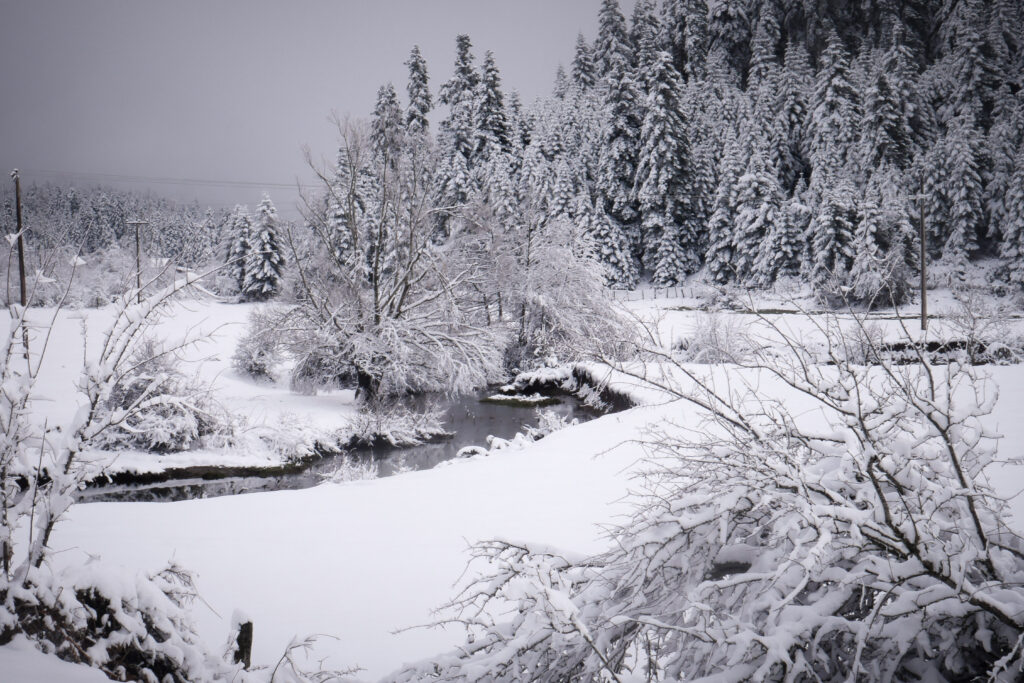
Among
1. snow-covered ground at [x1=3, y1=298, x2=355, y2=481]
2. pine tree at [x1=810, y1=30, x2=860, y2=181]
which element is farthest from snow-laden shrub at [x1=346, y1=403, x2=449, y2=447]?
pine tree at [x1=810, y1=30, x2=860, y2=181]

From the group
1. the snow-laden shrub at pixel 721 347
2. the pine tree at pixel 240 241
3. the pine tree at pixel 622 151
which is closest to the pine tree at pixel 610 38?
the pine tree at pixel 622 151

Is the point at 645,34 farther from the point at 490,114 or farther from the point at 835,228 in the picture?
the point at 835,228

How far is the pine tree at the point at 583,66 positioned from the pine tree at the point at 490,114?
13363mm

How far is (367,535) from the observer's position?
6.25m

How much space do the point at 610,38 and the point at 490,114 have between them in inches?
690

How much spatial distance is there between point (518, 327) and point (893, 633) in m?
20.7

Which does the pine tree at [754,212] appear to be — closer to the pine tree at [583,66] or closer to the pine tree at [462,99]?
the pine tree at [462,99]

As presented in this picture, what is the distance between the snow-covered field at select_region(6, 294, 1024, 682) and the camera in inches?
177

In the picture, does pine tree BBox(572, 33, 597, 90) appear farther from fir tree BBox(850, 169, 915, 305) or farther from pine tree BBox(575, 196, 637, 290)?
fir tree BBox(850, 169, 915, 305)

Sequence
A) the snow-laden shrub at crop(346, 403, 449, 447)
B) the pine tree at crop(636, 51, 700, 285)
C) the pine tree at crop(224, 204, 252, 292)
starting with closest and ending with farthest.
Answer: the snow-laden shrub at crop(346, 403, 449, 447)
the pine tree at crop(224, 204, 252, 292)
the pine tree at crop(636, 51, 700, 285)

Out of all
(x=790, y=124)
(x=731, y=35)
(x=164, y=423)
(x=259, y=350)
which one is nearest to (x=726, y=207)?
(x=790, y=124)

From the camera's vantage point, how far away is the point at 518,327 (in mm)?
22500

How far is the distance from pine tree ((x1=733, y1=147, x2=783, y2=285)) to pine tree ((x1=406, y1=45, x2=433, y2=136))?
908 inches

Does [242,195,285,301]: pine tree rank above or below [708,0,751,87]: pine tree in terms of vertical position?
below
